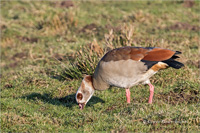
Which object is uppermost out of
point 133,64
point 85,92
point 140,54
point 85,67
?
point 140,54

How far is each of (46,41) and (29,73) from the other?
354 centimetres

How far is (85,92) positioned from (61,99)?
38.0 inches

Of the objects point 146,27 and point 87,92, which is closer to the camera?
point 87,92

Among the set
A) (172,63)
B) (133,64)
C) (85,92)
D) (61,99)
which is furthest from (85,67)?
Result: (172,63)

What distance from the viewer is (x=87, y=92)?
689 cm

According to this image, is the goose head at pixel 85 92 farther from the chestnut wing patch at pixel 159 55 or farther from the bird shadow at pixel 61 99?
the chestnut wing patch at pixel 159 55

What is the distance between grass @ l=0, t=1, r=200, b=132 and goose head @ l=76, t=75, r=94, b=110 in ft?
0.65

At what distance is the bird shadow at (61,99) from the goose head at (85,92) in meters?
0.36

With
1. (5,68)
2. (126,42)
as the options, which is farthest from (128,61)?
(5,68)

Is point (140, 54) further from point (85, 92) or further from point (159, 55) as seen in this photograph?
point (85, 92)

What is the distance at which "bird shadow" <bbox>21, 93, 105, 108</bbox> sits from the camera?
725 cm

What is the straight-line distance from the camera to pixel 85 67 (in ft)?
27.1

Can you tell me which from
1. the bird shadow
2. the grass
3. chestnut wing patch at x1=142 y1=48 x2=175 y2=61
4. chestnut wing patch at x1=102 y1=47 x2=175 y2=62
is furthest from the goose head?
chestnut wing patch at x1=142 y1=48 x2=175 y2=61

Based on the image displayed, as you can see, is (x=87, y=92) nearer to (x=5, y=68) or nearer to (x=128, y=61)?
(x=128, y=61)
